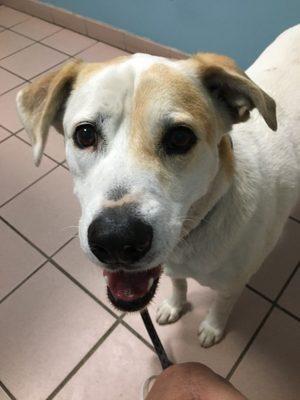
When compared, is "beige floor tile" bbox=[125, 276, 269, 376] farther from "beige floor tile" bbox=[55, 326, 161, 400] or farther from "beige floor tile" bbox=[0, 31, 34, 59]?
"beige floor tile" bbox=[0, 31, 34, 59]

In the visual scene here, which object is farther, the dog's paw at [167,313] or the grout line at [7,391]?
the dog's paw at [167,313]

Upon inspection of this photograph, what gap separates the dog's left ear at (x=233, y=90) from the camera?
790mm

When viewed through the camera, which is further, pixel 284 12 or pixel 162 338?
pixel 284 12

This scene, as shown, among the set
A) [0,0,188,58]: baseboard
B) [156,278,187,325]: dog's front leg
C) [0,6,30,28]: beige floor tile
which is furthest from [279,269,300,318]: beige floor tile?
[0,6,30,28]: beige floor tile

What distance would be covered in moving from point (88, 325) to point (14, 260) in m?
0.47

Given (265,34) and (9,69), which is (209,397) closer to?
(265,34)

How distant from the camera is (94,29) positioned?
278 cm

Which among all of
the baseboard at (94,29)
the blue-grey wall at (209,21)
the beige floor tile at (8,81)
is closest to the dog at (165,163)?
the blue-grey wall at (209,21)

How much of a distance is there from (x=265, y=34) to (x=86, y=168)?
150 centimetres

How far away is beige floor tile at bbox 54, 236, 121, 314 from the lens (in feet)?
4.90

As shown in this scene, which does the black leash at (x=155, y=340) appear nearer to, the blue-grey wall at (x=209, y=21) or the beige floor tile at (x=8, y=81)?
the blue-grey wall at (x=209, y=21)

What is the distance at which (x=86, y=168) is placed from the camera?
818 millimetres

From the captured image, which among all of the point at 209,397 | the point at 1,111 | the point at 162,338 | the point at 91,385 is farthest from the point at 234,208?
the point at 1,111

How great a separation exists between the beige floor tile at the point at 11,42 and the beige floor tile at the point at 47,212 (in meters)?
1.43
